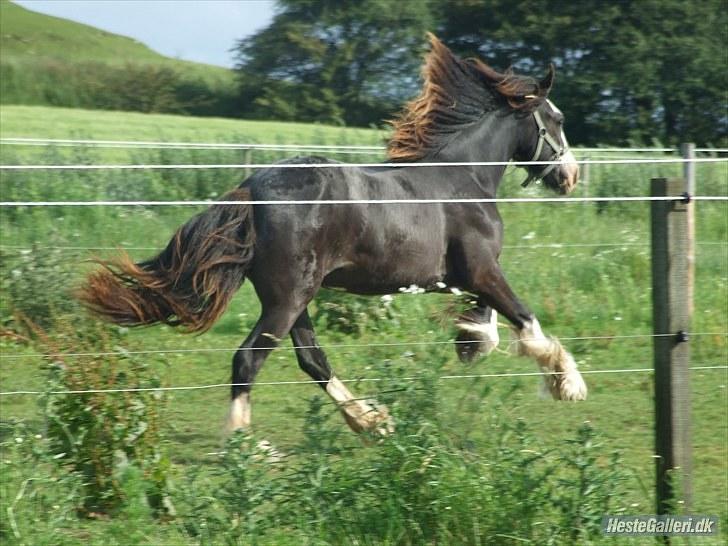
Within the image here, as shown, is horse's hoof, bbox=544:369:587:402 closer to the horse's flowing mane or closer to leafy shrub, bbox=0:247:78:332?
the horse's flowing mane

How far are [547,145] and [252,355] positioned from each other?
251cm

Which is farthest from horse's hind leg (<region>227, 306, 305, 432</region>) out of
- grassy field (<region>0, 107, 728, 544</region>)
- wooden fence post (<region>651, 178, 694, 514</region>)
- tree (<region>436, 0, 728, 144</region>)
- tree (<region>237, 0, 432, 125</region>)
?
tree (<region>237, 0, 432, 125</region>)

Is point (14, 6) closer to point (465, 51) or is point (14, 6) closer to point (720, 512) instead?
point (465, 51)

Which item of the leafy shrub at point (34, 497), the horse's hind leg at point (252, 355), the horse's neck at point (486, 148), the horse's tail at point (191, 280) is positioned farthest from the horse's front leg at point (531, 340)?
the leafy shrub at point (34, 497)

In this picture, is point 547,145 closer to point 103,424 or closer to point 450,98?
point 450,98

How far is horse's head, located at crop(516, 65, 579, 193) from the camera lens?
692 centimetres

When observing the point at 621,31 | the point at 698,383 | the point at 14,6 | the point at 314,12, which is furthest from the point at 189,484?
the point at 14,6

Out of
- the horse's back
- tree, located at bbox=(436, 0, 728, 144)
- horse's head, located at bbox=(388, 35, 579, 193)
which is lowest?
the horse's back

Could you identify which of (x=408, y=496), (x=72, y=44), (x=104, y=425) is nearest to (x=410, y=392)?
(x=408, y=496)

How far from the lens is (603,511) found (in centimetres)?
416

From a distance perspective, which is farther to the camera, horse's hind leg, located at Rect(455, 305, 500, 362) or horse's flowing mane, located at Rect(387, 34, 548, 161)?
horse's flowing mane, located at Rect(387, 34, 548, 161)

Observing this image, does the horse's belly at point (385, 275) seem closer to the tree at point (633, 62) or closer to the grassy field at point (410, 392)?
the grassy field at point (410, 392)

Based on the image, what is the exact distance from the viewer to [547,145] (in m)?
6.99

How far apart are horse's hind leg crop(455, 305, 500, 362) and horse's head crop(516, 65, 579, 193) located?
3.37 feet
